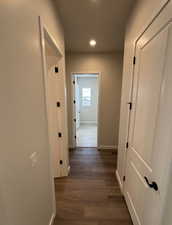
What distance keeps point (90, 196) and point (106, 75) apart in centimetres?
276

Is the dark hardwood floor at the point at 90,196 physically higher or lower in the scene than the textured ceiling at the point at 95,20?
lower

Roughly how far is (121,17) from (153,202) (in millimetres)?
2370

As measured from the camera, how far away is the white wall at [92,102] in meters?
6.36

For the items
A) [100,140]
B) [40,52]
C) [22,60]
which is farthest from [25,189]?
[100,140]

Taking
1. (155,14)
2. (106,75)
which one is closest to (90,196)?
(155,14)

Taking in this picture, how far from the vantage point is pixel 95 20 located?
189cm

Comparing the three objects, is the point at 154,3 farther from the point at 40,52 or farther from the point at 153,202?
the point at 153,202

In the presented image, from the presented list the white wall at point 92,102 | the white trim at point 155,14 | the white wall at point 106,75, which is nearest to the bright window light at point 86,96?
the white wall at point 92,102

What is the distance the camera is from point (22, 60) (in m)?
0.83

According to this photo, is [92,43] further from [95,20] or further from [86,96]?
[86,96]

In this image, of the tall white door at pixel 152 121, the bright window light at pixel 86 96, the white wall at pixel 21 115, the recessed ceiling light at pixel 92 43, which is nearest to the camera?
the white wall at pixel 21 115

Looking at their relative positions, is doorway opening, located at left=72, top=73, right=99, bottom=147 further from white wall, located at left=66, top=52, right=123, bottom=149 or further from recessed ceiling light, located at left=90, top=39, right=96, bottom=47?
recessed ceiling light, located at left=90, top=39, right=96, bottom=47

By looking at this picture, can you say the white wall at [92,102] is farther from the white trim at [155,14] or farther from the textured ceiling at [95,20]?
the white trim at [155,14]

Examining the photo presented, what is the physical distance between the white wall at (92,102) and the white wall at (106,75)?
10.6 ft
